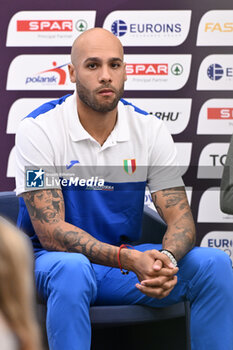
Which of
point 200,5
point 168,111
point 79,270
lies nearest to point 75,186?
point 79,270

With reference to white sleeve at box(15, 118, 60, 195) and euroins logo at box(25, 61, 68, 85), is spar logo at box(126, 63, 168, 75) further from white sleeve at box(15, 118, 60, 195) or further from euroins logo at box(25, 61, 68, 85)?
white sleeve at box(15, 118, 60, 195)

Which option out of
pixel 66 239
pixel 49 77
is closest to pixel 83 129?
pixel 66 239

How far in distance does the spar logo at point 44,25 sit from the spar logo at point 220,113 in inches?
37.9

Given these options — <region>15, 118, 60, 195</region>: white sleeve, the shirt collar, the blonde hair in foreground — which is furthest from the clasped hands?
the blonde hair in foreground

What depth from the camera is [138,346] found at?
2.28 meters

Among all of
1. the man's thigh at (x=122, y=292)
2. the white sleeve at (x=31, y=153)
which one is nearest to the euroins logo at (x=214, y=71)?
the white sleeve at (x=31, y=153)

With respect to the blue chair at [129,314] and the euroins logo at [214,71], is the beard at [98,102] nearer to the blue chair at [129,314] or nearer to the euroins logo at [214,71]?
the blue chair at [129,314]

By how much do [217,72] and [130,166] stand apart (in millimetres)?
1415

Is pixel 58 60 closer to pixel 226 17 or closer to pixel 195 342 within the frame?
pixel 226 17

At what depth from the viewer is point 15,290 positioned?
0.58m

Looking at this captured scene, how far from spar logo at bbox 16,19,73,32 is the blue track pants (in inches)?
69.7

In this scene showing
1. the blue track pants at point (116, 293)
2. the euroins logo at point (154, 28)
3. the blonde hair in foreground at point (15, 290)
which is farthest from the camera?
the euroins logo at point (154, 28)

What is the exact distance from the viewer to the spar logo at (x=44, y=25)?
3512 millimetres

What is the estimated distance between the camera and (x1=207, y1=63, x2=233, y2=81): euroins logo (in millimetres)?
3539
